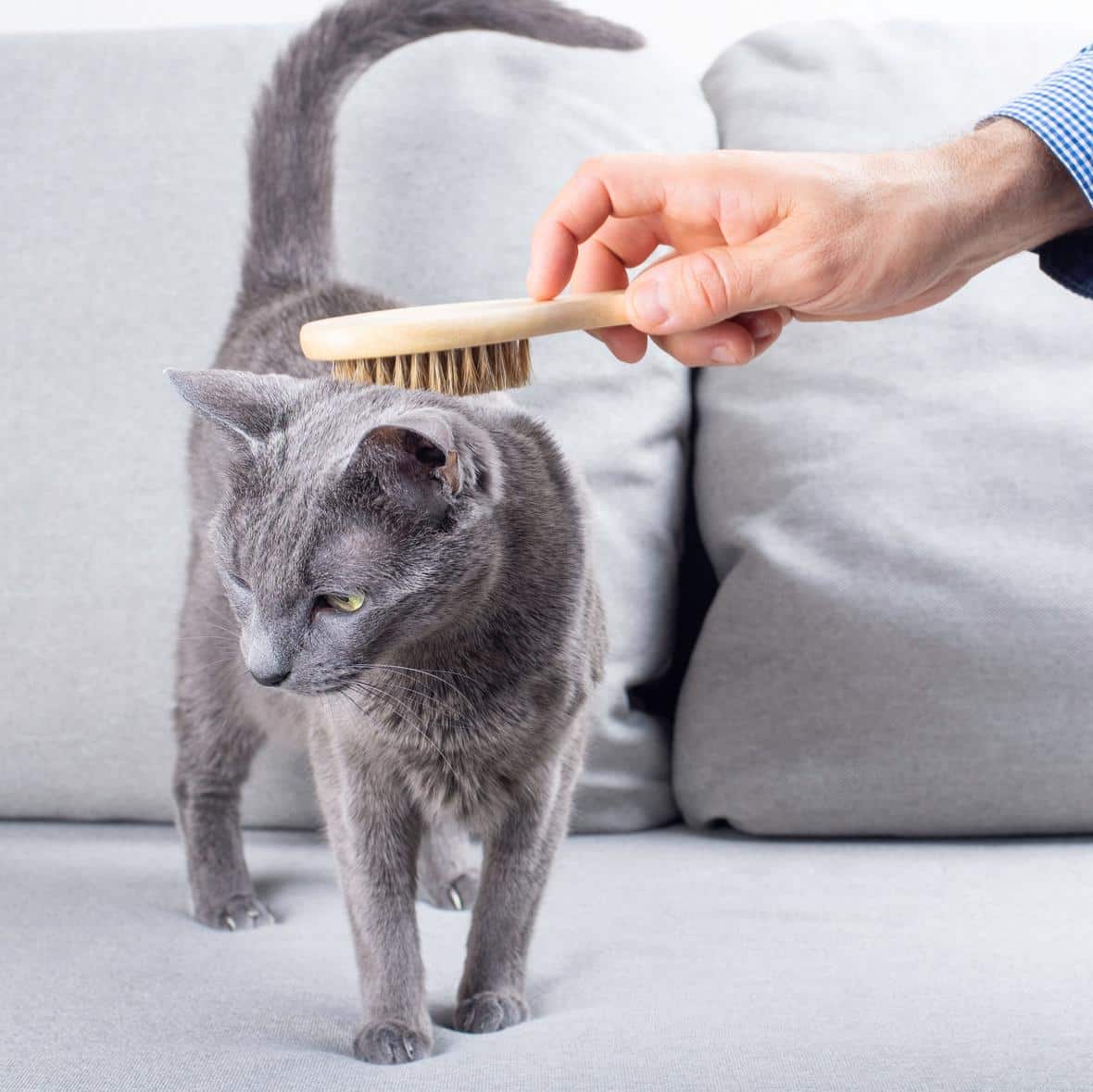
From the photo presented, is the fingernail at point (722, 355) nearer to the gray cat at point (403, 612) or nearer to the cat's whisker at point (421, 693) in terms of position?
the gray cat at point (403, 612)

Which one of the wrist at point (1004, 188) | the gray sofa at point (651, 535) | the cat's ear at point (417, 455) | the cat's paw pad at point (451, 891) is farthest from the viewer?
the cat's paw pad at point (451, 891)

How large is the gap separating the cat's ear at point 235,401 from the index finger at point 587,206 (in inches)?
10.6

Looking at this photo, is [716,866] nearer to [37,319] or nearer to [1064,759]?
[1064,759]

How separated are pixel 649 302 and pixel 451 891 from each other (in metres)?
0.77

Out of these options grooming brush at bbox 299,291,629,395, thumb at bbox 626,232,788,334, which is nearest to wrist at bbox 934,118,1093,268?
thumb at bbox 626,232,788,334

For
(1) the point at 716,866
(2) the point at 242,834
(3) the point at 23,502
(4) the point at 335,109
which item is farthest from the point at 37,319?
(1) the point at 716,866

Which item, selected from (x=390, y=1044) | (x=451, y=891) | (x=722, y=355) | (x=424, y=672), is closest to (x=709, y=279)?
(x=722, y=355)

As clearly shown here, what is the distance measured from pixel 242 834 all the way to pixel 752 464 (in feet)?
2.63

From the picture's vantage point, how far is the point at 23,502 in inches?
59.9

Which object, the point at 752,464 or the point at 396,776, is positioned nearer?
the point at 396,776

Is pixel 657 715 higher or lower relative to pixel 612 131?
lower

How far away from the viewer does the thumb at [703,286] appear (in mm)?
976

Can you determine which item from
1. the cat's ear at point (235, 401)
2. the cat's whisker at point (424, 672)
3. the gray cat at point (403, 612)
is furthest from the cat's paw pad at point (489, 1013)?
the cat's ear at point (235, 401)

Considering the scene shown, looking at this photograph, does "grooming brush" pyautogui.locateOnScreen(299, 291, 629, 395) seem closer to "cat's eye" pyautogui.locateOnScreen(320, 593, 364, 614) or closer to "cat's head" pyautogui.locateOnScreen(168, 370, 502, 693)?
"cat's head" pyautogui.locateOnScreen(168, 370, 502, 693)
